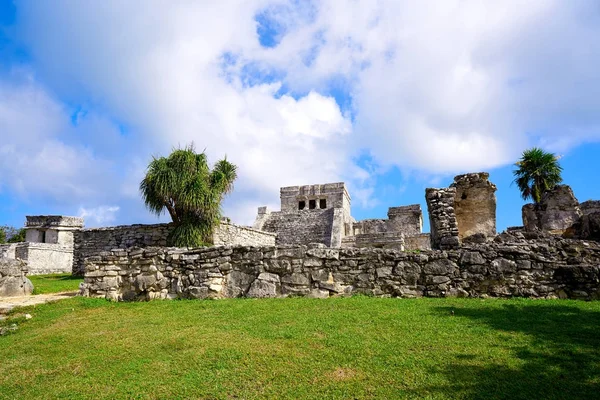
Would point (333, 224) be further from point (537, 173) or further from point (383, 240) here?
point (537, 173)

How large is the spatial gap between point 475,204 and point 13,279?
12.7 metres

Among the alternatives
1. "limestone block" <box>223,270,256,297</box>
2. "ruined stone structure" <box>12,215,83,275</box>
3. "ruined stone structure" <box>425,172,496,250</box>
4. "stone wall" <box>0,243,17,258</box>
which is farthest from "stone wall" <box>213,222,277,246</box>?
"stone wall" <box>0,243,17,258</box>

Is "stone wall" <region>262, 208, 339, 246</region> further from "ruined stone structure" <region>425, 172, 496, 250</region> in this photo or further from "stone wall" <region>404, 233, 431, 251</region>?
"ruined stone structure" <region>425, 172, 496, 250</region>

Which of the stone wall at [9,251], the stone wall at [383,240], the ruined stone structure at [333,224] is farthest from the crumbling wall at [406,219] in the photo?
the stone wall at [9,251]

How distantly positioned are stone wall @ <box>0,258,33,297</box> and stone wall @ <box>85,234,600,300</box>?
6.79ft

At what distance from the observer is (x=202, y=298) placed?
26.8 feet

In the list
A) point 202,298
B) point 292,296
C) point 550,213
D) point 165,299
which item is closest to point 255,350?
point 292,296

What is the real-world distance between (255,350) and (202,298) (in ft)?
11.4

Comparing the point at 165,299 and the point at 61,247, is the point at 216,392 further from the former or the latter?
the point at 61,247

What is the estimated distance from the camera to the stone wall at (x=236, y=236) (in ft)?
54.4

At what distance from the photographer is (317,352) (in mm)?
4871

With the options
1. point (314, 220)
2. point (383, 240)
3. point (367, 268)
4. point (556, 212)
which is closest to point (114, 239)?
point (367, 268)

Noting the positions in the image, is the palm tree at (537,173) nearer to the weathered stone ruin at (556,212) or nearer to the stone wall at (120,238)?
the weathered stone ruin at (556,212)

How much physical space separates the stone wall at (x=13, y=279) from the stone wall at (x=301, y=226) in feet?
54.5
